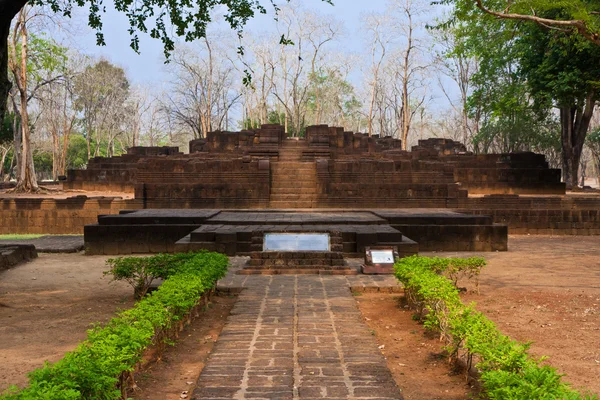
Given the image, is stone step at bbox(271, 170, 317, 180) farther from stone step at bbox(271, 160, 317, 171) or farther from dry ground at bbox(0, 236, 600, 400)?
dry ground at bbox(0, 236, 600, 400)

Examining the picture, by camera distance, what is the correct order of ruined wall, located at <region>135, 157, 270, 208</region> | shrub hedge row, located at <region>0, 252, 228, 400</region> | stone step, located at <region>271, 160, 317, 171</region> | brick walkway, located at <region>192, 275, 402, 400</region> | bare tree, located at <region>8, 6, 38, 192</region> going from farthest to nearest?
bare tree, located at <region>8, 6, 38, 192</region> < stone step, located at <region>271, 160, 317, 171</region> < ruined wall, located at <region>135, 157, 270, 208</region> < brick walkway, located at <region>192, 275, 402, 400</region> < shrub hedge row, located at <region>0, 252, 228, 400</region>

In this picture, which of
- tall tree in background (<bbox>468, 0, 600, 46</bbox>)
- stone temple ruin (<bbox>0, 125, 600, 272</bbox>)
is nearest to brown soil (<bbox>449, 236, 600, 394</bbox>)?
stone temple ruin (<bbox>0, 125, 600, 272</bbox>)

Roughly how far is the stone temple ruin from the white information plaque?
0.27 meters

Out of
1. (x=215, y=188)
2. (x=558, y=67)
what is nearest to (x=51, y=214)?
(x=215, y=188)

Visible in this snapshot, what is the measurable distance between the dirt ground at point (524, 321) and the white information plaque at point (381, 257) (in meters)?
1.19

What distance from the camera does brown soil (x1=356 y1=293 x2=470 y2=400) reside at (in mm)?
3822

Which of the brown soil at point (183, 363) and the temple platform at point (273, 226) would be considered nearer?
the brown soil at point (183, 363)

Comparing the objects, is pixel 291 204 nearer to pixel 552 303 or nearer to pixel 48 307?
pixel 48 307

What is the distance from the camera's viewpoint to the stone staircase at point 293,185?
16234mm

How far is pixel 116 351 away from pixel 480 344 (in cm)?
205

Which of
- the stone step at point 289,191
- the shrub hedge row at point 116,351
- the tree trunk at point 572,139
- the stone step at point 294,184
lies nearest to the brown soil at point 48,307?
the shrub hedge row at point 116,351

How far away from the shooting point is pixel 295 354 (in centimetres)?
439

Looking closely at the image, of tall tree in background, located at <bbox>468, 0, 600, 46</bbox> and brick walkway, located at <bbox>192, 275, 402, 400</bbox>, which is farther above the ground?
tall tree in background, located at <bbox>468, 0, 600, 46</bbox>

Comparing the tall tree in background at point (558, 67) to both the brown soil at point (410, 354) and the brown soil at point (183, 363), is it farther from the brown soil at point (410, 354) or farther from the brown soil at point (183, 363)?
the brown soil at point (183, 363)
